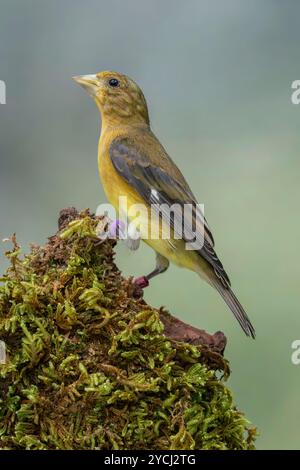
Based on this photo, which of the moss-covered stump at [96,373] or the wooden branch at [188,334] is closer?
the moss-covered stump at [96,373]

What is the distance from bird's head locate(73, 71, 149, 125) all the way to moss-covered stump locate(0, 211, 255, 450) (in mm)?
1979

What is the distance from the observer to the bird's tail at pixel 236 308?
4508 millimetres

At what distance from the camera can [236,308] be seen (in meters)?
4.61

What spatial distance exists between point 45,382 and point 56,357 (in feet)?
0.35

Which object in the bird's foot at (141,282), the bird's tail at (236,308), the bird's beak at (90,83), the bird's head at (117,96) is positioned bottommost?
the bird's foot at (141,282)

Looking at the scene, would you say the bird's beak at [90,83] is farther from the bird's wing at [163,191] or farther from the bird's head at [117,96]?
the bird's wing at [163,191]

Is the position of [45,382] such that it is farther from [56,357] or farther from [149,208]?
[149,208]

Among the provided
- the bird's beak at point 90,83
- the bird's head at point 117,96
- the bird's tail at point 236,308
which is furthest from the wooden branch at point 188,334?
the bird's beak at point 90,83

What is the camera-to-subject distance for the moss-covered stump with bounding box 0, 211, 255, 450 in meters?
3.34

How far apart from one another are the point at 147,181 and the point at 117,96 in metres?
0.76

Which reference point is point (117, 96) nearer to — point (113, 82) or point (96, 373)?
point (113, 82)

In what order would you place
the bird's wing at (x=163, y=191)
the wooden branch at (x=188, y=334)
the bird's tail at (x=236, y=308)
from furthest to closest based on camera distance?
1. the bird's wing at (x=163, y=191)
2. the bird's tail at (x=236, y=308)
3. the wooden branch at (x=188, y=334)

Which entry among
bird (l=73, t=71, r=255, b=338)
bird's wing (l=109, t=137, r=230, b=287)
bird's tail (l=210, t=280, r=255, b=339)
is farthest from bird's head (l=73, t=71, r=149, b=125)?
bird's tail (l=210, t=280, r=255, b=339)

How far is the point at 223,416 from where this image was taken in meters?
3.53
